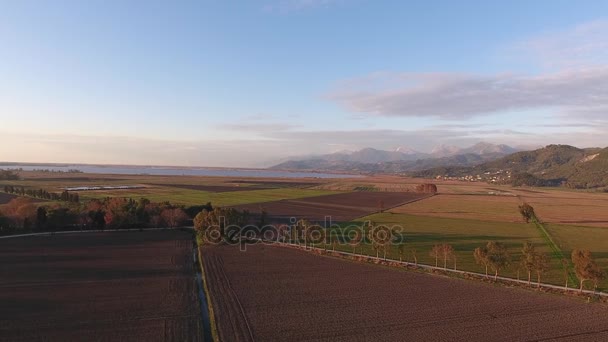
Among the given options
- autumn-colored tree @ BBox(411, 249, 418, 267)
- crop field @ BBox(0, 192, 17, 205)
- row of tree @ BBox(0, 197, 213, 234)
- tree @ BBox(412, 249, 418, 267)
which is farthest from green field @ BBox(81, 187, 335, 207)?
tree @ BBox(412, 249, 418, 267)

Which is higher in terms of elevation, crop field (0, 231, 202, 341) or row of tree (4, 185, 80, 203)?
row of tree (4, 185, 80, 203)

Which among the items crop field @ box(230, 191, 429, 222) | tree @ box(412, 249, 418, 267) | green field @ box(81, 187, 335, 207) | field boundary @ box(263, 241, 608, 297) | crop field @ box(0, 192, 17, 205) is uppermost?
crop field @ box(0, 192, 17, 205)

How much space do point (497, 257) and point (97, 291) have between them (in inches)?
1369

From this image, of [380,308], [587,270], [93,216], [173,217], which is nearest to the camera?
[380,308]

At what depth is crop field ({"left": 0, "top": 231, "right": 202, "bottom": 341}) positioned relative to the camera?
78.1 ft

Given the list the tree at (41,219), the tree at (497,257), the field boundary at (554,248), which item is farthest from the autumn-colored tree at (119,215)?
the field boundary at (554,248)

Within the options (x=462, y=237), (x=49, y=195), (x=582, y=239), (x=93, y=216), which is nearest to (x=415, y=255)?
(x=462, y=237)

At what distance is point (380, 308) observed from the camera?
28.2 metres

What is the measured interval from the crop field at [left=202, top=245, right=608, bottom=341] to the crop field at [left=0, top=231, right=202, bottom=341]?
3080 mm

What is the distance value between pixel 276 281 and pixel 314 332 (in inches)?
442

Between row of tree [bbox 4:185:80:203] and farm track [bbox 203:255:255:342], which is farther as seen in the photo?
row of tree [bbox 4:185:80:203]

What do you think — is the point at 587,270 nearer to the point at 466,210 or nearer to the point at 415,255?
the point at 415,255

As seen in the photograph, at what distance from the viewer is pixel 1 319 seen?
2506 centimetres

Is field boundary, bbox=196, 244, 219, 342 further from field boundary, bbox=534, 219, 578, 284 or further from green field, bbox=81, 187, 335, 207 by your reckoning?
green field, bbox=81, 187, 335, 207
